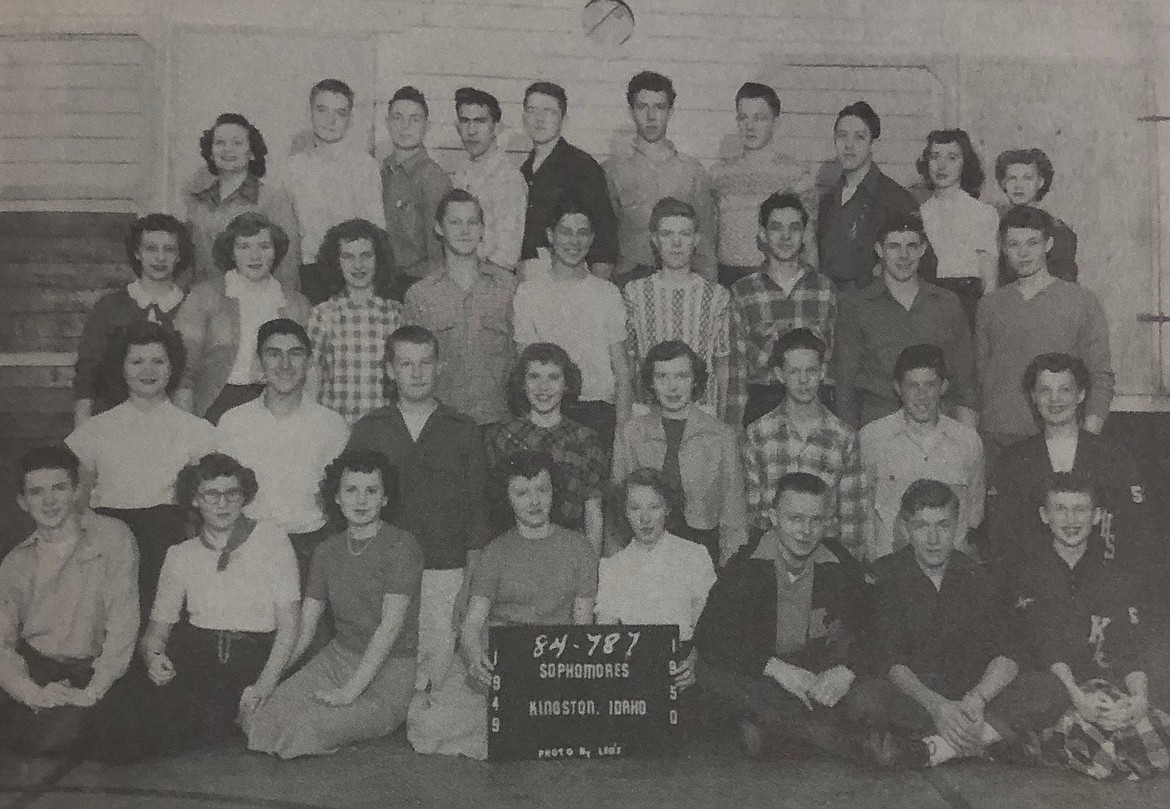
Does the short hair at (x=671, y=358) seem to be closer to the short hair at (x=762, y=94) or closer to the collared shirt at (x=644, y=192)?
the collared shirt at (x=644, y=192)

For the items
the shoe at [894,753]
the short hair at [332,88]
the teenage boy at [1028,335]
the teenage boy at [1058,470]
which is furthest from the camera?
the short hair at [332,88]

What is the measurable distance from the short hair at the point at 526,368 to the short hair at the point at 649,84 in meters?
0.66

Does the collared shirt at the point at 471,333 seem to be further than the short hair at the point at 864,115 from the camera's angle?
No

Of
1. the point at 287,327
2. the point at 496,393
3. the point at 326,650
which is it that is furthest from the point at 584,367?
the point at 326,650

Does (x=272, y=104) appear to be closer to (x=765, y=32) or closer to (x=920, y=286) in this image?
(x=765, y=32)

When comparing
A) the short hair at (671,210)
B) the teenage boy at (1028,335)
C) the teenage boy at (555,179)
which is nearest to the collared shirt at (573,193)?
the teenage boy at (555,179)

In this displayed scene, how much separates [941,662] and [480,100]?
1.62 metres

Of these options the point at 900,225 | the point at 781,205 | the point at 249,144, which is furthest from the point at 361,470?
the point at 900,225

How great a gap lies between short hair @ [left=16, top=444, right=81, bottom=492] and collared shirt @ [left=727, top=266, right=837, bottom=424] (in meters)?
1.41

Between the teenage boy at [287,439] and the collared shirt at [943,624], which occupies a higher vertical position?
the teenage boy at [287,439]

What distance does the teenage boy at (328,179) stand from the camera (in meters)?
2.78

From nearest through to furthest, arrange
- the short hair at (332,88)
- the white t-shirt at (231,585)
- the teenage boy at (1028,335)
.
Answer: the white t-shirt at (231,585)
the teenage boy at (1028,335)
the short hair at (332,88)

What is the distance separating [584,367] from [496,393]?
0.67 feet

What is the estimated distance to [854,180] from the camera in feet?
9.29
